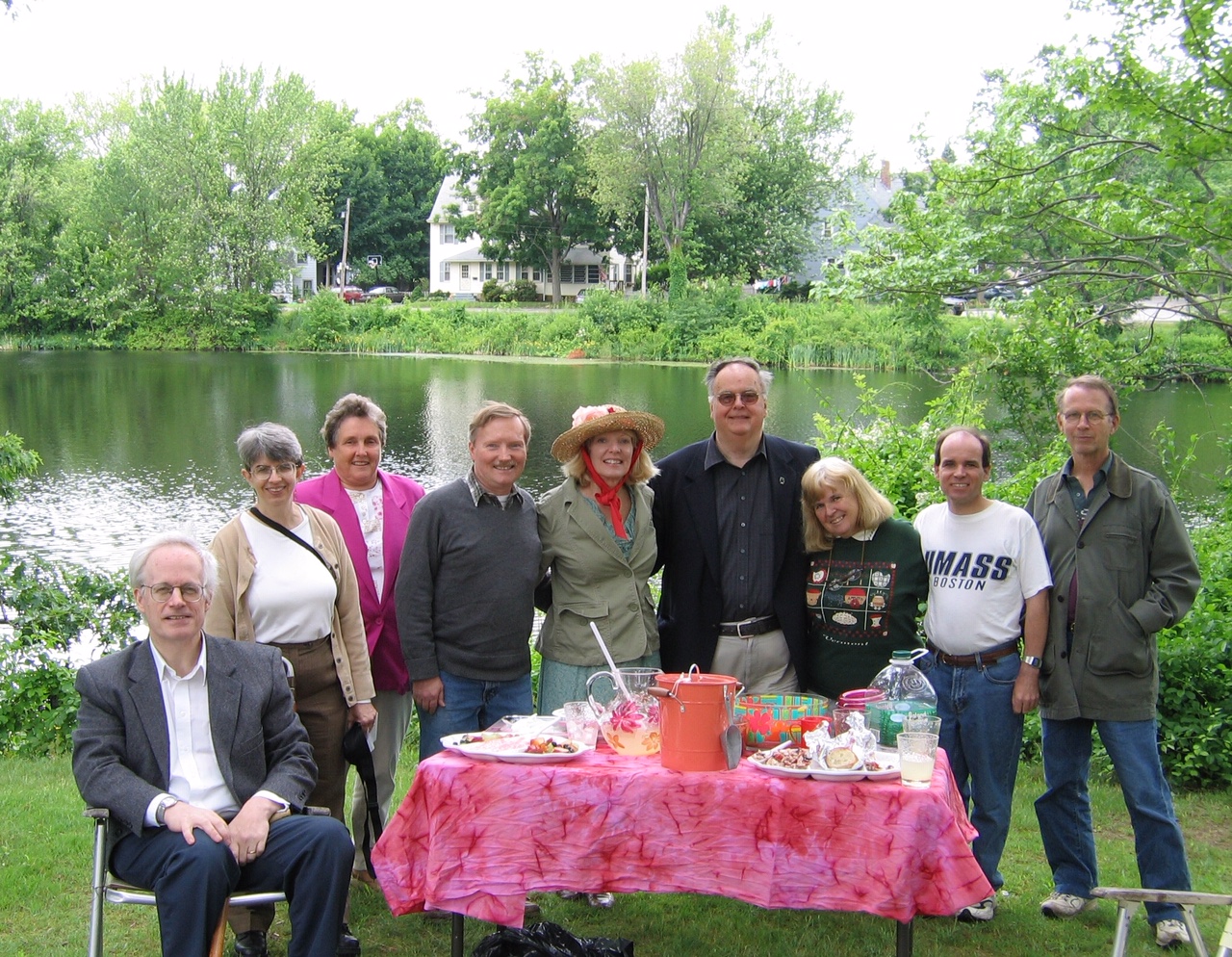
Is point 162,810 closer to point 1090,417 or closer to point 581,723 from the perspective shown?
point 581,723

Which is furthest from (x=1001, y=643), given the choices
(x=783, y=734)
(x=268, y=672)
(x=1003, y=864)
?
(x=268, y=672)

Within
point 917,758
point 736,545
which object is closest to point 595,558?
point 736,545

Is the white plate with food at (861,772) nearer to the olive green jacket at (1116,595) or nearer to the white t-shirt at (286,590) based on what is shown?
the olive green jacket at (1116,595)

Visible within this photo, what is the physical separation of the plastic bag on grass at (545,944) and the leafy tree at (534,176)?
51752 millimetres

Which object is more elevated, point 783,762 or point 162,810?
point 783,762

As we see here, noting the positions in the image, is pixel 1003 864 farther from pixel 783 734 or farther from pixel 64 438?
pixel 64 438

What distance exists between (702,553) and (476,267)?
6371 centimetres

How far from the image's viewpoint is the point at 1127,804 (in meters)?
3.85

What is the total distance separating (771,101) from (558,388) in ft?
93.7

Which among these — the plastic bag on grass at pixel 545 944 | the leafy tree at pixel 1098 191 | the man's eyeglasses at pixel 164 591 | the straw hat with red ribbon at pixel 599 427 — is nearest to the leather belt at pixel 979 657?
the straw hat with red ribbon at pixel 599 427

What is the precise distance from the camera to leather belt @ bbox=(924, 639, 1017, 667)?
3.73 meters

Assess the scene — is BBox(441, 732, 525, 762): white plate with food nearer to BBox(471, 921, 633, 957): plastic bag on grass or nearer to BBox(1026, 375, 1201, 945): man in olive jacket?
BBox(471, 921, 633, 957): plastic bag on grass

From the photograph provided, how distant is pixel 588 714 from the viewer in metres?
3.24

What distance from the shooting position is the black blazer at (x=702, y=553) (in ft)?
12.8
